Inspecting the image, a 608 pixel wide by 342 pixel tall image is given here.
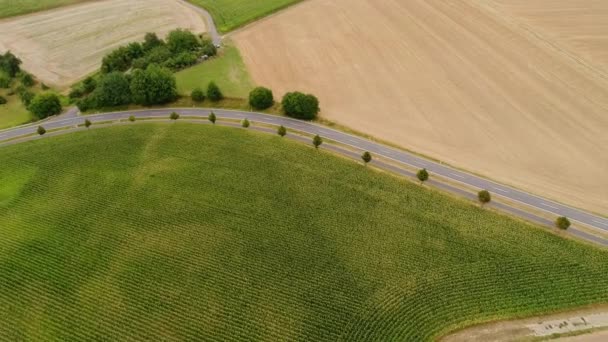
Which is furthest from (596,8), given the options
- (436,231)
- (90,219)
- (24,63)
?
(24,63)

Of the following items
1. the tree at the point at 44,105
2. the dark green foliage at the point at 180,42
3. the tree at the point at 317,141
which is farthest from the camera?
the dark green foliage at the point at 180,42

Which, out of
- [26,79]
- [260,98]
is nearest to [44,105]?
[26,79]

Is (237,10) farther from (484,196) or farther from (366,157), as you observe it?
(484,196)

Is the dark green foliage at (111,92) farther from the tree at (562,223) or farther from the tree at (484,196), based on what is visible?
the tree at (562,223)

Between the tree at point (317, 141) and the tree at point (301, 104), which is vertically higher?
the tree at point (301, 104)

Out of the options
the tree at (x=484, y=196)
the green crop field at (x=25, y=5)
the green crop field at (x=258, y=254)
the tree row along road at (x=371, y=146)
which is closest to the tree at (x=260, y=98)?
the tree row along road at (x=371, y=146)

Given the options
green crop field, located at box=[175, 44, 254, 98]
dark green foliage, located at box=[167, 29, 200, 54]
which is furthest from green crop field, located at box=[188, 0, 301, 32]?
green crop field, located at box=[175, 44, 254, 98]

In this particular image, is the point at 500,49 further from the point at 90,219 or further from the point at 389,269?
the point at 90,219
